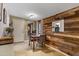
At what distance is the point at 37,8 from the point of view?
7.73ft

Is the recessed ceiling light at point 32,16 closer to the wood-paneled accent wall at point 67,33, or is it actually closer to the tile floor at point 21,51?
the wood-paneled accent wall at point 67,33

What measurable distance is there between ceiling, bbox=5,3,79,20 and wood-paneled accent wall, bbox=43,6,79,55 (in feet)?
0.50

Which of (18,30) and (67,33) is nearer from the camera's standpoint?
(18,30)

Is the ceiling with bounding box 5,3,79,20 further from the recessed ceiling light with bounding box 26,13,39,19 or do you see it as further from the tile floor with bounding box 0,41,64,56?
the tile floor with bounding box 0,41,64,56

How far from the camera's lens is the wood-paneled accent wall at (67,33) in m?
2.62

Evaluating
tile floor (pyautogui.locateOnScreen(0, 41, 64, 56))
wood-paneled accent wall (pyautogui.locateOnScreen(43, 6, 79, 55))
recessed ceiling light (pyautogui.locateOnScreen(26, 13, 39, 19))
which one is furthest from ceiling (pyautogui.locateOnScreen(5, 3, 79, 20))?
tile floor (pyautogui.locateOnScreen(0, 41, 64, 56))

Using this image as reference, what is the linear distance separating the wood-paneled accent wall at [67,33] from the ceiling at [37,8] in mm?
153

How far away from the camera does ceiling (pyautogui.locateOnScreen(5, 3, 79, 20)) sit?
228 cm

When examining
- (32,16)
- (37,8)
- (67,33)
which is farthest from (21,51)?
(67,33)

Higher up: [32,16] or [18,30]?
[32,16]

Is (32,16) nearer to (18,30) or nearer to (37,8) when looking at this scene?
(37,8)

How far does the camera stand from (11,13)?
228 centimetres

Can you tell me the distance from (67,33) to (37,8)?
1252mm

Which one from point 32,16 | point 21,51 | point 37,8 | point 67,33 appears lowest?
point 21,51
